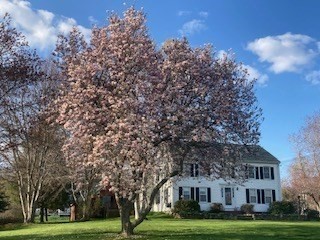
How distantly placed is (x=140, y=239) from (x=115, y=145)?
5.01 m

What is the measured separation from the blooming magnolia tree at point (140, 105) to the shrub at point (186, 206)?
72.3 feet

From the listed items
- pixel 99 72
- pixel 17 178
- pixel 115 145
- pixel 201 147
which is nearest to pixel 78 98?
pixel 99 72

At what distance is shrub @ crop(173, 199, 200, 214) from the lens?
44.0m

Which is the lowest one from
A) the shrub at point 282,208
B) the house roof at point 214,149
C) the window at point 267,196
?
the shrub at point 282,208

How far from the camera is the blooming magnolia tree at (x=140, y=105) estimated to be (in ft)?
64.8

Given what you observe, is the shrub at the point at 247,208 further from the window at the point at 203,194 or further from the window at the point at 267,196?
the window at the point at 203,194

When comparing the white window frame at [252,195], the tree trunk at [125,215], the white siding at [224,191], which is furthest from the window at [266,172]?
the tree trunk at [125,215]

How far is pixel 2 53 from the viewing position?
2233 cm

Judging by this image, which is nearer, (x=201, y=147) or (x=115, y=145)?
(x=115, y=145)

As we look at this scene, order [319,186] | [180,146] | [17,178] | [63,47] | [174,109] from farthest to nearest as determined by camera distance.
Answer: [319,186] < [17,178] < [63,47] < [180,146] < [174,109]

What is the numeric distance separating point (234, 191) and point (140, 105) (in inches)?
1284

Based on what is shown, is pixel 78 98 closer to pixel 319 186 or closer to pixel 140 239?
pixel 140 239

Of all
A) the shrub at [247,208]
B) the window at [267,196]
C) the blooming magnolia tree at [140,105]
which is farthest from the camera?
the window at [267,196]

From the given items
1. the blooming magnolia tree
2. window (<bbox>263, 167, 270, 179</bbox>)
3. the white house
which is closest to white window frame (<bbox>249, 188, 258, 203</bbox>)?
the white house
